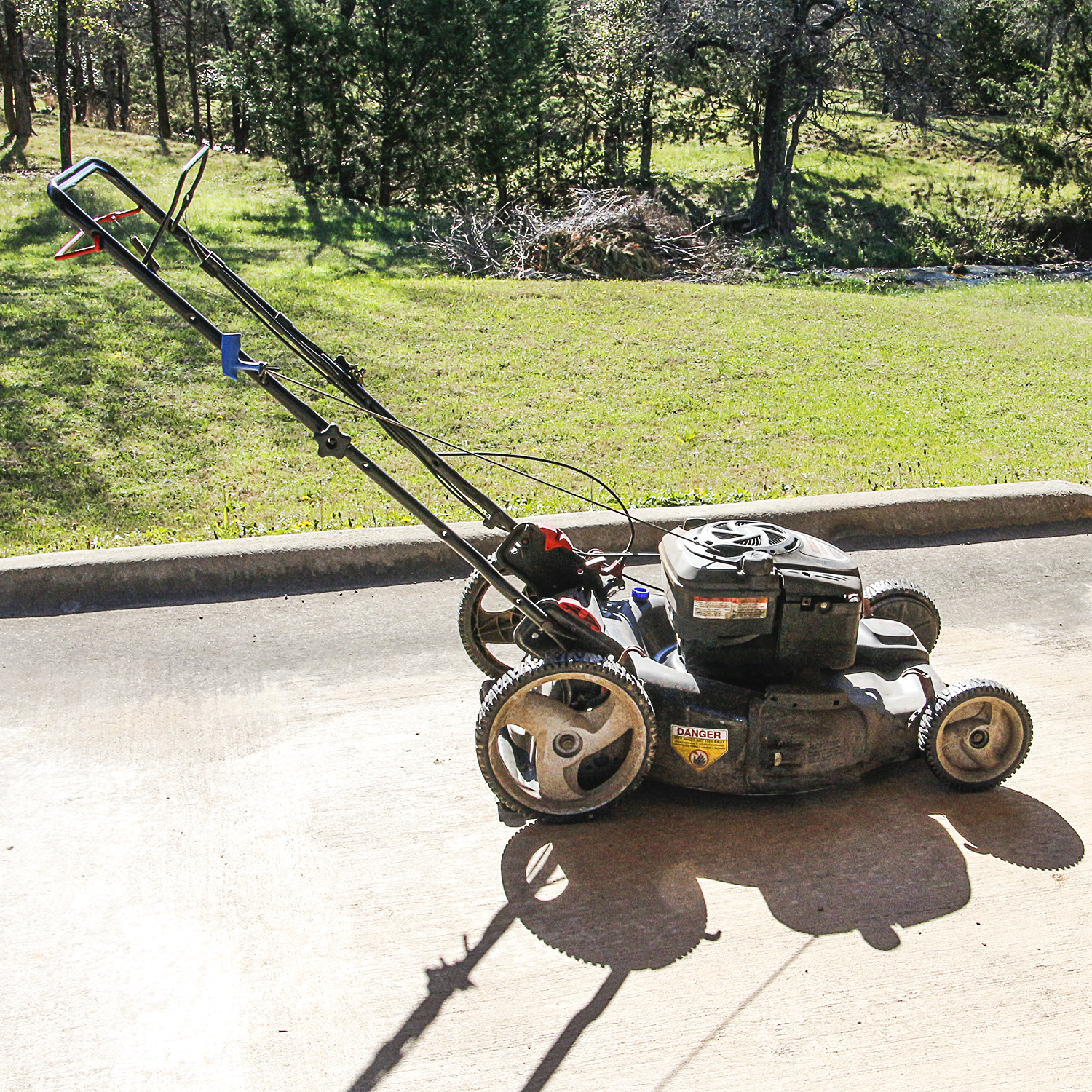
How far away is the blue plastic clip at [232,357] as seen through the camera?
11.8 ft

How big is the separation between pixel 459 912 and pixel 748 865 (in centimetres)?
103

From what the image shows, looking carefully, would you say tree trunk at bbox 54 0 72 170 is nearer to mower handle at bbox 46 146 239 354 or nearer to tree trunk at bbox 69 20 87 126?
tree trunk at bbox 69 20 87 126

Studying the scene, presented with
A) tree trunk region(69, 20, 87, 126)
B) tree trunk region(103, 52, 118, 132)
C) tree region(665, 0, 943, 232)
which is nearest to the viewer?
tree region(665, 0, 943, 232)

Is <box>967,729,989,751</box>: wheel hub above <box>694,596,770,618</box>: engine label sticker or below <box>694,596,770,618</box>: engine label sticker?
below

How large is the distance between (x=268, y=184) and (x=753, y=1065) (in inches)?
784

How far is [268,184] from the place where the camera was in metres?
20.6

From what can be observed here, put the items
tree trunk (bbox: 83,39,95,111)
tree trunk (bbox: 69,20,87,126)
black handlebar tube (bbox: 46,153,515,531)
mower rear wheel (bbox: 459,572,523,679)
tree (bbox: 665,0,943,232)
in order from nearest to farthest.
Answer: black handlebar tube (bbox: 46,153,515,531) → mower rear wheel (bbox: 459,572,523,679) → tree (bbox: 665,0,943,232) → tree trunk (bbox: 69,20,87,126) → tree trunk (bbox: 83,39,95,111)

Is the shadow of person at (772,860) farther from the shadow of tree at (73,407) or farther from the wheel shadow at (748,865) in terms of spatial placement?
the shadow of tree at (73,407)

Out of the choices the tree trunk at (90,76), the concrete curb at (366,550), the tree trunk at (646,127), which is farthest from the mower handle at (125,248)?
the tree trunk at (90,76)

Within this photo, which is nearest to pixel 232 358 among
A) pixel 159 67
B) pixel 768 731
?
pixel 768 731

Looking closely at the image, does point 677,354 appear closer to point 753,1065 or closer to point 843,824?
point 843,824

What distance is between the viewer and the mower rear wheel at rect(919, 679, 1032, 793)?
→ 425 centimetres

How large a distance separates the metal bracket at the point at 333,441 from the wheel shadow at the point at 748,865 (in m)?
1.55

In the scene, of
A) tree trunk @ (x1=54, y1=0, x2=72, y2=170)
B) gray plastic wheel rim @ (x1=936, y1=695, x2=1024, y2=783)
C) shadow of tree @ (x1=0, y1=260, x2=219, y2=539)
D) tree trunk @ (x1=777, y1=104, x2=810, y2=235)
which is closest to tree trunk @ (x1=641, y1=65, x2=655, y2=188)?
tree trunk @ (x1=777, y1=104, x2=810, y2=235)
